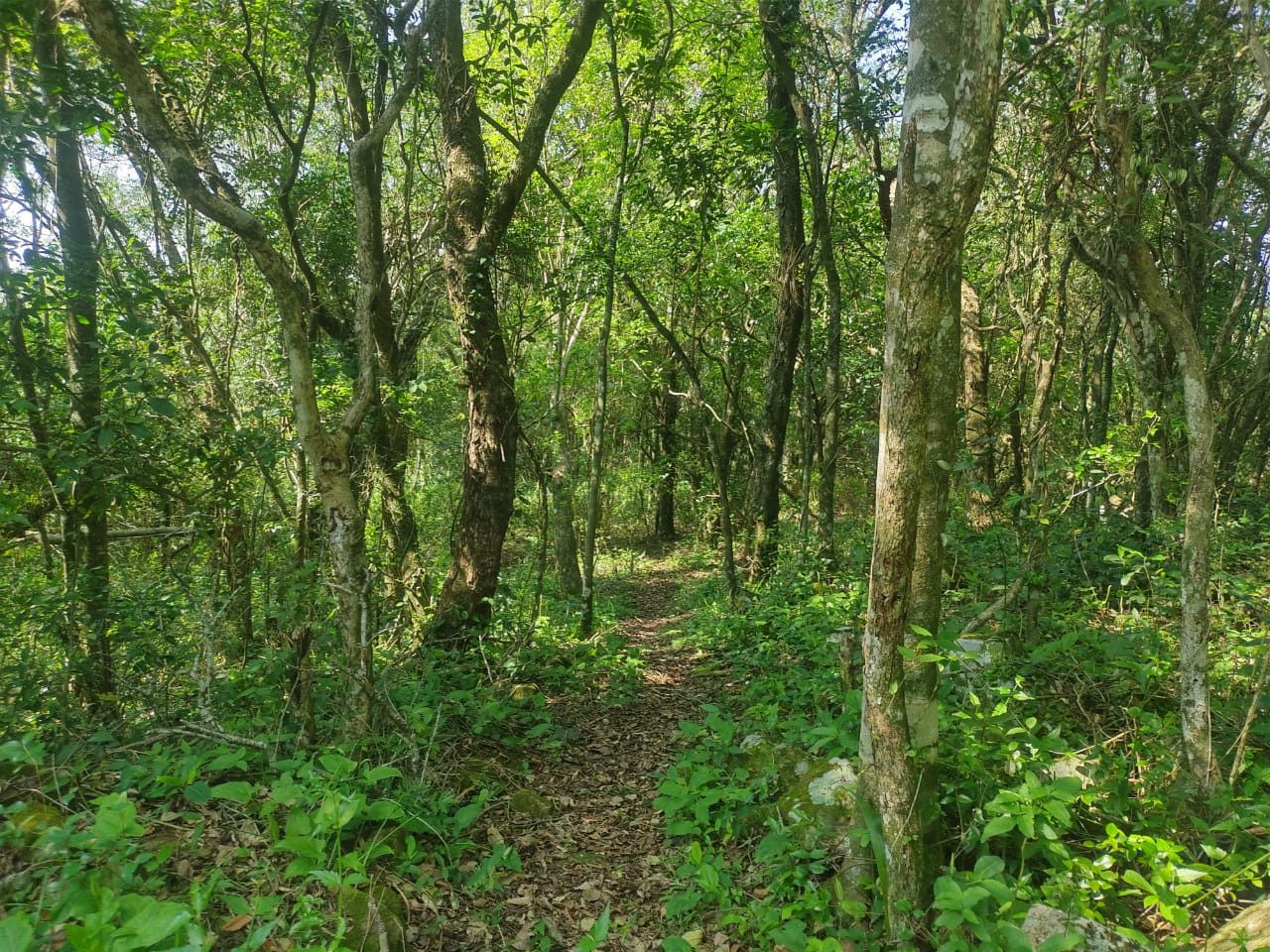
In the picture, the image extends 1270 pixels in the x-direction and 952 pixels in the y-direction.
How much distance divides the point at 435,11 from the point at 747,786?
303 inches

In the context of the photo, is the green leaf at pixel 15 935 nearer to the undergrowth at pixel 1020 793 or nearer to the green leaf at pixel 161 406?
the undergrowth at pixel 1020 793

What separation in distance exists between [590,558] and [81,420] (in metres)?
5.28

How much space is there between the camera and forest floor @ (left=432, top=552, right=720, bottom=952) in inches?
153

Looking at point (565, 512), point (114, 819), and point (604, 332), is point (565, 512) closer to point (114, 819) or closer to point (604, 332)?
point (604, 332)

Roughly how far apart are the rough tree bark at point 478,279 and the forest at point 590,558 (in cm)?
5

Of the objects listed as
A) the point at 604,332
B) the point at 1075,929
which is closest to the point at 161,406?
the point at 604,332

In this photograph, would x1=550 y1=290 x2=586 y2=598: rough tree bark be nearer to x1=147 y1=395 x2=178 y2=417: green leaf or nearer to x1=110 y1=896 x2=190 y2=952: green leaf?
x1=147 y1=395 x2=178 y2=417: green leaf

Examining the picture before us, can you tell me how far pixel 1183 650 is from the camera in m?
3.80

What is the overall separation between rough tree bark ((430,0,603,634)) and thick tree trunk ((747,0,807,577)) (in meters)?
3.12

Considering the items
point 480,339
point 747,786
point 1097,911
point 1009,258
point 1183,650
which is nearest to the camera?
point 1097,911

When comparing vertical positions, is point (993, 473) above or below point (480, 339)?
below

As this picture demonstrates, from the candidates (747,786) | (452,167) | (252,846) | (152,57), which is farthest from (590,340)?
(252,846)

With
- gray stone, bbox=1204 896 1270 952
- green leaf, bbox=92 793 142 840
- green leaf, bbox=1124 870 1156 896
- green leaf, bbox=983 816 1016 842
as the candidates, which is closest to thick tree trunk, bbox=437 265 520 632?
green leaf, bbox=92 793 142 840

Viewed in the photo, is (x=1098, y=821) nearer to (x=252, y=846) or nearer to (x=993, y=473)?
(x=252, y=846)
